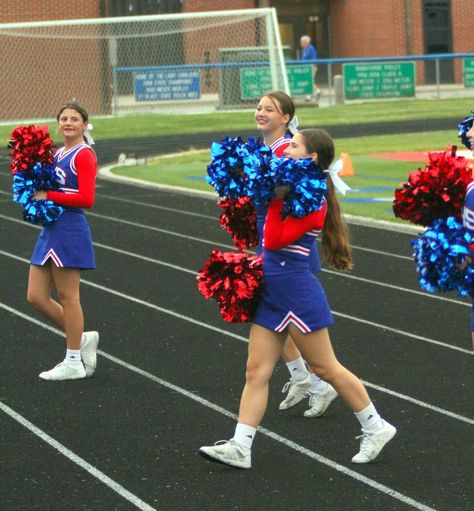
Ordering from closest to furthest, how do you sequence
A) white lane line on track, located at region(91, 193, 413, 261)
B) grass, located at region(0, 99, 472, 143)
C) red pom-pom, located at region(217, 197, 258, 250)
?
red pom-pom, located at region(217, 197, 258, 250)
white lane line on track, located at region(91, 193, 413, 261)
grass, located at region(0, 99, 472, 143)

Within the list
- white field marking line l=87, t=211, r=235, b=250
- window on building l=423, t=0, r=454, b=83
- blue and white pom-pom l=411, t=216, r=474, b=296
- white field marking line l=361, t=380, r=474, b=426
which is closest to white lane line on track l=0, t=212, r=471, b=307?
white field marking line l=87, t=211, r=235, b=250

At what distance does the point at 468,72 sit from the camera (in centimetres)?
4181

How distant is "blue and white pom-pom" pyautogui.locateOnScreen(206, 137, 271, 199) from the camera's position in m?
6.15

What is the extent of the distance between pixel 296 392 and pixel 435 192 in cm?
213

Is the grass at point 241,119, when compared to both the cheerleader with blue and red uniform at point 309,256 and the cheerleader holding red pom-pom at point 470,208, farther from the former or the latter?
the cheerleader holding red pom-pom at point 470,208

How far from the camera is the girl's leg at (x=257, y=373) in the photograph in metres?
6.26

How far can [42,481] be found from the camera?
6.13 meters

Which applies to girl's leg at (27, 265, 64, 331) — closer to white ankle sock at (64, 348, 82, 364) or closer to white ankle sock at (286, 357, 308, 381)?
white ankle sock at (64, 348, 82, 364)

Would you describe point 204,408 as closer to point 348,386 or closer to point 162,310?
point 348,386

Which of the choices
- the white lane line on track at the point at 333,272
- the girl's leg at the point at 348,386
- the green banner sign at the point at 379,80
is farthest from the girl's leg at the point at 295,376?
the green banner sign at the point at 379,80

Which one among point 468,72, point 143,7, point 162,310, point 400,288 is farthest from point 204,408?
point 143,7

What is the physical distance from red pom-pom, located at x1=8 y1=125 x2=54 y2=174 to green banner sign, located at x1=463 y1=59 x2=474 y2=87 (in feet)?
113

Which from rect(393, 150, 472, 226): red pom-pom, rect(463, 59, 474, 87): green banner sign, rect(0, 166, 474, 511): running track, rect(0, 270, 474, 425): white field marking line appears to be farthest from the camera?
rect(463, 59, 474, 87): green banner sign

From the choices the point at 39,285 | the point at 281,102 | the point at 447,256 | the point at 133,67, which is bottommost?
the point at 39,285
